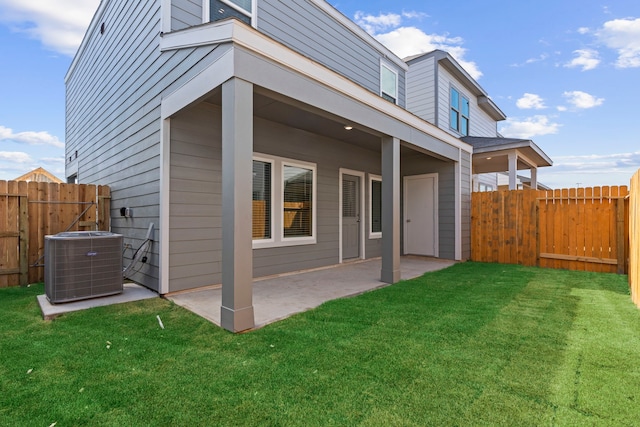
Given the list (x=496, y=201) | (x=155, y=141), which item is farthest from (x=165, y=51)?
(x=496, y=201)

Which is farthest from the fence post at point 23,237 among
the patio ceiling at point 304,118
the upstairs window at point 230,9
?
the upstairs window at point 230,9

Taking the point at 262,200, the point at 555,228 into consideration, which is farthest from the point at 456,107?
the point at 262,200

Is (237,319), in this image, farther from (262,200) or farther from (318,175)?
(318,175)

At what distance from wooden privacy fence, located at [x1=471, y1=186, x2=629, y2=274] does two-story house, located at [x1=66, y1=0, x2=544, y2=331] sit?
1.75 feet

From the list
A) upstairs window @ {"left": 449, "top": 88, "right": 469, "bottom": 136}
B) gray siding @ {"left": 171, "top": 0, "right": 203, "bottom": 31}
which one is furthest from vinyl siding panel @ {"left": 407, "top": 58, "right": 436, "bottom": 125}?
gray siding @ {"left": 171, "top": 0, "right": 203, "bottom": 31}

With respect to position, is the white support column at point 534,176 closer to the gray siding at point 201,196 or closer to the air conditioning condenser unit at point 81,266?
the gray siding at point 201,196

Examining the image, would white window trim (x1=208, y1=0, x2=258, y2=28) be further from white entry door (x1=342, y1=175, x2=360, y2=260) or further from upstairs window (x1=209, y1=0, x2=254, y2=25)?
white entry door (x1=342, y1=175, x2=360, y2=260)

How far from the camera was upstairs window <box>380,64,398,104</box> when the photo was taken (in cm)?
841

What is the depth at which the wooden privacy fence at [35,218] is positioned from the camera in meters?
4.73

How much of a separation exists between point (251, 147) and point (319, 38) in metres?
4.86

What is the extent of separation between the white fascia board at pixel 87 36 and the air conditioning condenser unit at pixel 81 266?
5.54m

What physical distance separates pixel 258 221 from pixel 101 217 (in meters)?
3.06

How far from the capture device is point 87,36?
7.71 meters

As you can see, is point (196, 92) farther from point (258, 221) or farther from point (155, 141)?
point (258, 221)
